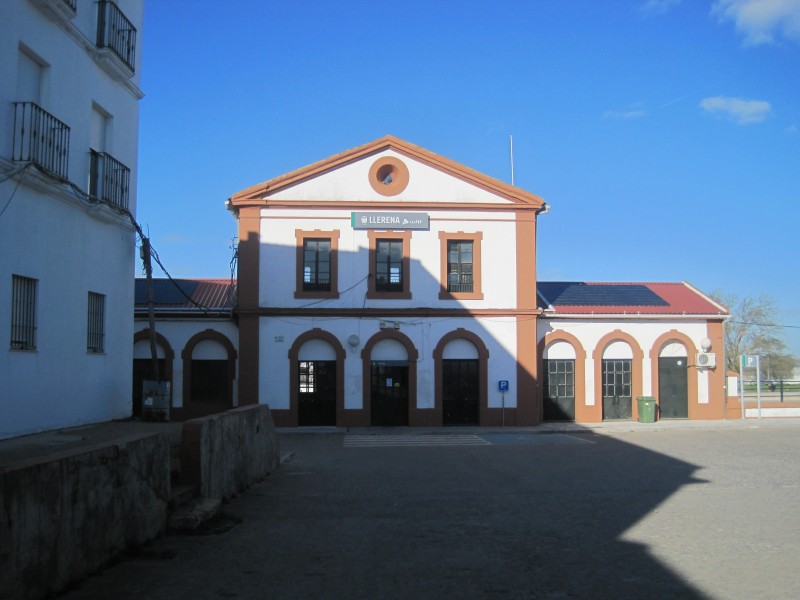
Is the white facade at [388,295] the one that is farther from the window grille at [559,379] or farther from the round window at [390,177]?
the window grille at [559,379]

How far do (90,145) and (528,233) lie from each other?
1834 cm

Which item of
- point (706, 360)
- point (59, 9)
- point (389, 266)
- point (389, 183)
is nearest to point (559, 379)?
point (706, 360)

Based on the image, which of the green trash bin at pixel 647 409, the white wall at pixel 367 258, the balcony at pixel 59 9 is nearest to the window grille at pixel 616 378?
the green trash bin at pixel 647 409

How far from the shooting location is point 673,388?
101ft

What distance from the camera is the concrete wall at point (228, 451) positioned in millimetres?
9562

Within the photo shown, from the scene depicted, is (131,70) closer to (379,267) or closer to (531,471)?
(531,471)

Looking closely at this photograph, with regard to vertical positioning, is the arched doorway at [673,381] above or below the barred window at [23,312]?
below

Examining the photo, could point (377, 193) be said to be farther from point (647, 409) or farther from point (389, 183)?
point (647, 409)

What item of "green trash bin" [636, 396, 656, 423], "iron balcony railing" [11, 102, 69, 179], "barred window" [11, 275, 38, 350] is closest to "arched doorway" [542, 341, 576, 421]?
"green trash bin" [636, 396, 656, 423]

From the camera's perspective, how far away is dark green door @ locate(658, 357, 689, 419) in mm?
30609

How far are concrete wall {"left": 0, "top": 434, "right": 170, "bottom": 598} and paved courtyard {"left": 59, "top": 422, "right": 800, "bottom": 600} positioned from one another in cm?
25

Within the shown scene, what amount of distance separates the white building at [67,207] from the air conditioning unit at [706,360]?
75.1ft

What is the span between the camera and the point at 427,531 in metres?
9.23

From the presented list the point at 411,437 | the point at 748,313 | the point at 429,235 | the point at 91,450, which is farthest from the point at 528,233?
the point at 748,313
